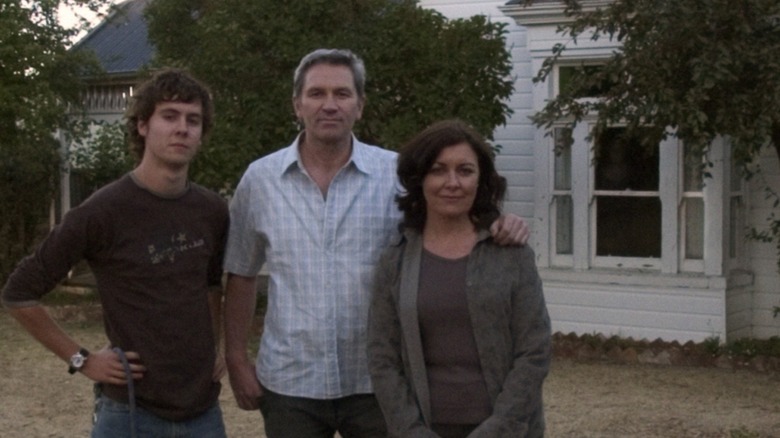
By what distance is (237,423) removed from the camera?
28.8ft

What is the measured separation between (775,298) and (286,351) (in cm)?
867

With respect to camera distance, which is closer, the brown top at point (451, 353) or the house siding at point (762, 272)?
the brown top at point (451, 353)

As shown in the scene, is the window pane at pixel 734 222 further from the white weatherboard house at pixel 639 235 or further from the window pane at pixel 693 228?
the window pane at pixel 693 228

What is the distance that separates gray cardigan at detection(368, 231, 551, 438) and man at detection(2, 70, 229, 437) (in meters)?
0.62

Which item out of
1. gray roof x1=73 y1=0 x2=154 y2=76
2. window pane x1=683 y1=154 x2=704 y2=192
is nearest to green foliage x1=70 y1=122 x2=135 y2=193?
gray roof x1=73 y1=0 x2=154 y2=76

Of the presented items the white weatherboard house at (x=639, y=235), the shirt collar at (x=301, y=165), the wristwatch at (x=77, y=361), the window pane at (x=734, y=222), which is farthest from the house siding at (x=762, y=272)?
the wristwatch at (x=77, y=361)

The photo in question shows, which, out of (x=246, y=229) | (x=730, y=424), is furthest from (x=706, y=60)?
(x=246, y=229)

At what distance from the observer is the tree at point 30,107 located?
1441cm

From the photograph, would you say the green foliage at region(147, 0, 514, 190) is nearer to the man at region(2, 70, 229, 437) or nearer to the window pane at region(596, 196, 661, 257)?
the window pane at region(596, 196, 661, 257)

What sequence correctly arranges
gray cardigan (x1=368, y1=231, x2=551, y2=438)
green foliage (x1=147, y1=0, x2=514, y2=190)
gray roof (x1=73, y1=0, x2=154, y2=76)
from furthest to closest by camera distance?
1. gray roof (x1=73, y1=0, x2=154, y2=76)
2. green foliage (x1=147, y1=0, x2=514, y2=190)
3. gray cardigan (x1=368, y1=231, x2=551, y2=438)

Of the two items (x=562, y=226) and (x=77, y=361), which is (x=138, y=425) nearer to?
(x=77, y=361)

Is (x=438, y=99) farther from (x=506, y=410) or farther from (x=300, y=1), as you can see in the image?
(x=506, y=410)

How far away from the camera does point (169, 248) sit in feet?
13.5

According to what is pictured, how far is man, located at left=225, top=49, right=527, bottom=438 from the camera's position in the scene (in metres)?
4.22
